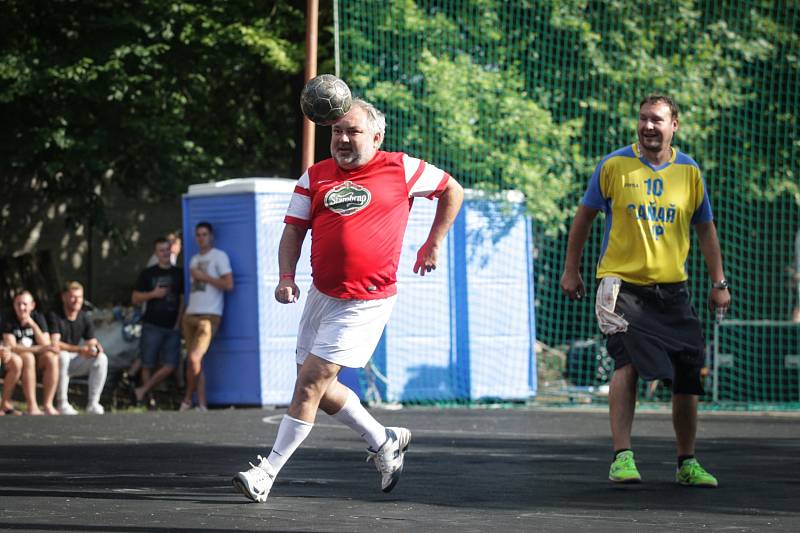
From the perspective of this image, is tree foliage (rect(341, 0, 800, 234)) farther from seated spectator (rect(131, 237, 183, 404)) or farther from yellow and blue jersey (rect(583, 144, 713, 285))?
yellow and blue jersey (rect(583, 144, 713, 285))

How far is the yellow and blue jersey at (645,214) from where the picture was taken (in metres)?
7.65

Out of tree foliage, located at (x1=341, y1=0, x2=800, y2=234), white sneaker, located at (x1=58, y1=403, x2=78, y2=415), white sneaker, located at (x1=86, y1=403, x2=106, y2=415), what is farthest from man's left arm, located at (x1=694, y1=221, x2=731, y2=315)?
tree foliage, located at (x1=341, y1=0, x2=800, y2=234)

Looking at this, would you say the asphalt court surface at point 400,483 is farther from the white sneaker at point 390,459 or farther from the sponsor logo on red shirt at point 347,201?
the sponsor logo on red shirt at point 347,201

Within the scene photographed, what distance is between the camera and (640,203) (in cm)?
765

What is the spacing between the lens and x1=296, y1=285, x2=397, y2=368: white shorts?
6.73 m

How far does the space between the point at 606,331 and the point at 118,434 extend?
4996 millimetres

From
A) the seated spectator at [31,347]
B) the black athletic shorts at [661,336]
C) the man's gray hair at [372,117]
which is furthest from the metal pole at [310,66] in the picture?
the man's gray hair at [372,117]

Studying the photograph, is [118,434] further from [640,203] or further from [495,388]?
[495,388]

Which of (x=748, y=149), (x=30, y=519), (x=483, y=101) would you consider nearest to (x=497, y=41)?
(x=483, y=101)

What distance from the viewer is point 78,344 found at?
15.7 m

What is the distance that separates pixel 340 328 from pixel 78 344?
952cm

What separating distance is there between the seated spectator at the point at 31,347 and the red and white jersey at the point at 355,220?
853 cm

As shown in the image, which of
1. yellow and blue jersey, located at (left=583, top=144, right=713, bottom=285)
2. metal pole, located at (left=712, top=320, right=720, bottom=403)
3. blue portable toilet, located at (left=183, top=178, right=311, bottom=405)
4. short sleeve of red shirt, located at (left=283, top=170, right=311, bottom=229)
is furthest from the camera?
metal pole, located at (left=712, top=320, right=720, bottom=403)

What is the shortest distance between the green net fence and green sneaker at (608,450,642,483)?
953 centimetres
